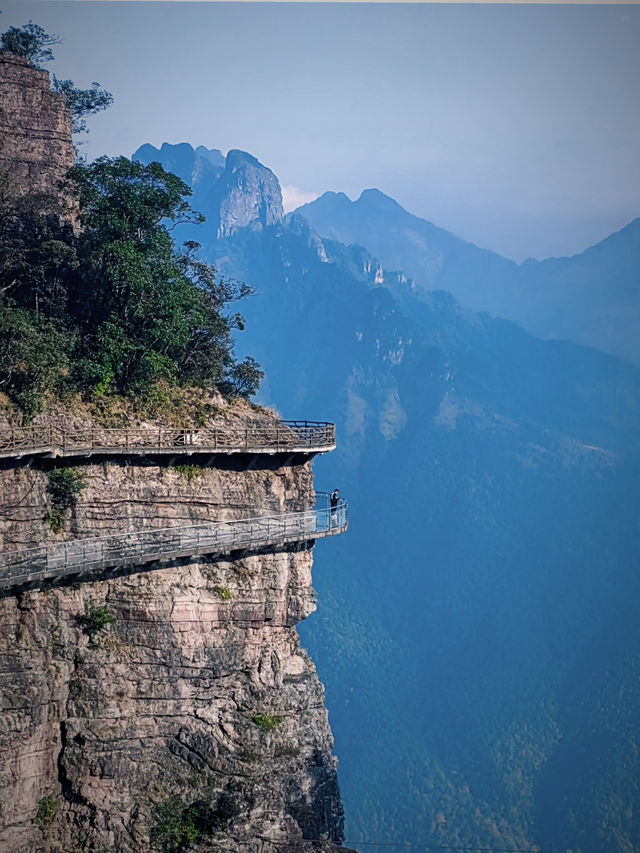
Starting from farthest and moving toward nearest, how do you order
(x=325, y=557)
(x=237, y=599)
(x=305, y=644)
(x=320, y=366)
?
(x=320, y=366), (x=325, y=557), (x=305, y=644), (x=237, y=599)

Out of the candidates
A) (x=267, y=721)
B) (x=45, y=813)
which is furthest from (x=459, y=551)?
(x=45, y=813)

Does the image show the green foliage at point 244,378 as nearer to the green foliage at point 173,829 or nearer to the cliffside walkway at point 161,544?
the cliffside walkway at point 161,544

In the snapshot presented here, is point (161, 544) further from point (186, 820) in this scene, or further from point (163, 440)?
point (186, 820)

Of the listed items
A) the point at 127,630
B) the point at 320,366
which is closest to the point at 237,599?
the point at 127,630

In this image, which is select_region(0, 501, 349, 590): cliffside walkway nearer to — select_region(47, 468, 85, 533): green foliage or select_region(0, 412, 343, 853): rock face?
select_region(0, 412, 343, 853): rock face

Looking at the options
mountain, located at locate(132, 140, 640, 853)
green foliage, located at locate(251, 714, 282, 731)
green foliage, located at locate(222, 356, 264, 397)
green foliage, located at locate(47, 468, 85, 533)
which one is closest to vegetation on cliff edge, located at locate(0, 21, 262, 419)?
green foliage, located at locate(222, 356, 264, 397)

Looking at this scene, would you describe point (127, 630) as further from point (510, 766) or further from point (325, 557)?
point (325, 557)
